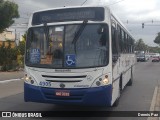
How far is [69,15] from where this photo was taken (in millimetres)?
9266

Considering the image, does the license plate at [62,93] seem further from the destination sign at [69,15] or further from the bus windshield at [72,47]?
the destination sign at [69,15]

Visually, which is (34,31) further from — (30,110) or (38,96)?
(30,110)

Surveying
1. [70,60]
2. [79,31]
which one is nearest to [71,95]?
[70,60]

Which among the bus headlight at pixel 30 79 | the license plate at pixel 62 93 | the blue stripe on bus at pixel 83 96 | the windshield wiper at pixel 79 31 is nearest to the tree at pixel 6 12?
the bus headlight at pixel 30 79

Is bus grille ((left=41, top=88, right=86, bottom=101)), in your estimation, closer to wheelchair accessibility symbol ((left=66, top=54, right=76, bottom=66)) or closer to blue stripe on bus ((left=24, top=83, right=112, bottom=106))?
blue stripe on bus ((left=24, top=83, right=112, bottom=106))

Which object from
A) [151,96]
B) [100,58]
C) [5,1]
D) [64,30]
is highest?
[5,1]

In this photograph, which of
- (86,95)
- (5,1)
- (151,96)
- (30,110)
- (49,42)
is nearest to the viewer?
(86,95)

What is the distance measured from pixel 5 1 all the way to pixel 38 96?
74.5 ft

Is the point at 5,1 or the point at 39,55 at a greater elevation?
the point at 5,1

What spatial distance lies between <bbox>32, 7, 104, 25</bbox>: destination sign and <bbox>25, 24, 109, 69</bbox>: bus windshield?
23 cm

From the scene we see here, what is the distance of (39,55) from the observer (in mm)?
9211

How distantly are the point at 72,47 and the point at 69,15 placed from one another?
96 cm

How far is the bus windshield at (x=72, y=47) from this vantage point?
8.80m


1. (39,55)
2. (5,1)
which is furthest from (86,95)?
(5,1)
